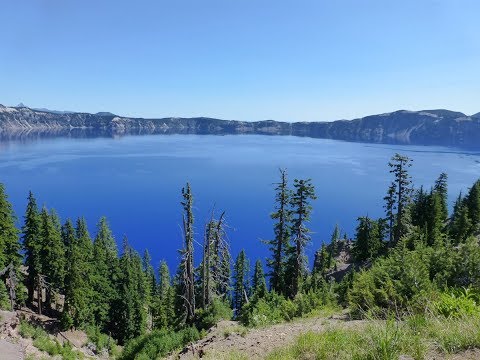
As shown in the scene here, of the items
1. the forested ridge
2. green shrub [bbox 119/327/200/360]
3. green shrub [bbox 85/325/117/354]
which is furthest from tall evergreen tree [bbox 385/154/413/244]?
green shrub [bbox 85/325/117/354]

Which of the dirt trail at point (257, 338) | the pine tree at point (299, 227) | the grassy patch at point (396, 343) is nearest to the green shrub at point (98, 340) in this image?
the pine tree at point (299, 227)

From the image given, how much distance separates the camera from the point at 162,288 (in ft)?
233

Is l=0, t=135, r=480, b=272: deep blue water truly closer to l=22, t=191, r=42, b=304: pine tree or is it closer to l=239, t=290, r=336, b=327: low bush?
l=22, t=191, r=42, b=304: pine tree

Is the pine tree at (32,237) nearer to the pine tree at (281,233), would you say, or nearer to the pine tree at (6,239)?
the pine tree at (6,239)

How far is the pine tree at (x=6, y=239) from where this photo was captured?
34.0m

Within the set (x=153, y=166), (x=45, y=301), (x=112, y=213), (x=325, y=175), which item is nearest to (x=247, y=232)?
(x=112, y=213)

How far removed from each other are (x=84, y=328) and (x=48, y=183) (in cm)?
11640

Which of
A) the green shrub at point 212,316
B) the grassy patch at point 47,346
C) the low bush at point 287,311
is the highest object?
the low bush at point 287,311

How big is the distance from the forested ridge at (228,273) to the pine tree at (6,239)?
0.13 m

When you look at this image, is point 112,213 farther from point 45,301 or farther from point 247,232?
point 45,301

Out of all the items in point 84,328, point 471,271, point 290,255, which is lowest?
point 84,328

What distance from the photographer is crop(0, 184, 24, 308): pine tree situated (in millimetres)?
34019

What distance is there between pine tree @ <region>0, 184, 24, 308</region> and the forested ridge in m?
0.13

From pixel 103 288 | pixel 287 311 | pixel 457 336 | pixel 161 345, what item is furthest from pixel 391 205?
pixel 457 336
